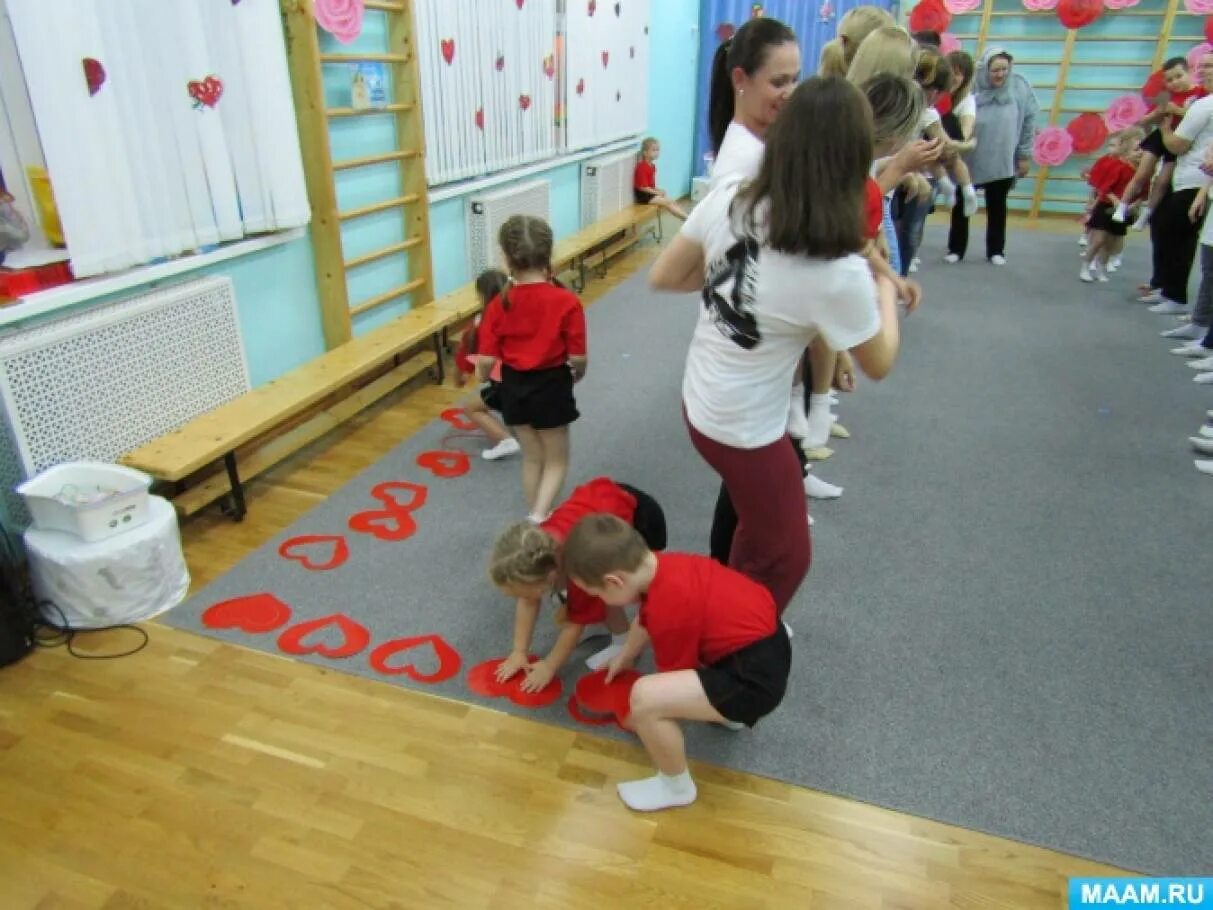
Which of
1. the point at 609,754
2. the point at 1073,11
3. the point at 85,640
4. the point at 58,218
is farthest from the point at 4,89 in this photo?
the point at 1073,11

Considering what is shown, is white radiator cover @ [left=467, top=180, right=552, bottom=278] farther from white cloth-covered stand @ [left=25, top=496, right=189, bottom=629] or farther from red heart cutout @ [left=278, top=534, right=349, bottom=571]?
white cloth-covered stand @ [left=25, top=496, right=189, bottom=629]

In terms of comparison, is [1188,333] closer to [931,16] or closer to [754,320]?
[931,16]

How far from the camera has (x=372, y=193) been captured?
3.69 metres

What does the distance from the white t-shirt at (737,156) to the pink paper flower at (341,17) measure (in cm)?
215

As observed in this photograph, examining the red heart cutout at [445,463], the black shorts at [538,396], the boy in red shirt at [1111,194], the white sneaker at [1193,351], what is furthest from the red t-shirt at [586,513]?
the boy in red shirt at [1111,194]

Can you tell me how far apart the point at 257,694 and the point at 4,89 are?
171 cm

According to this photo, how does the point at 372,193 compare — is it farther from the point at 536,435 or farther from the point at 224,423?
the point at 536,435

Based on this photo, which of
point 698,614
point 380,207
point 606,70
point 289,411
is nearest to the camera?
point 698,614

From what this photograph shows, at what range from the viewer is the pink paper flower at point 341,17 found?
3.06m

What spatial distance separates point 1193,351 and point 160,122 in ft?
15.5

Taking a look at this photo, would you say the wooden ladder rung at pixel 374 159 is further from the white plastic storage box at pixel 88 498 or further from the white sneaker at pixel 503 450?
the white plastic storage box at pixel 88 498

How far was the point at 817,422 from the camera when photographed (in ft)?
10.3

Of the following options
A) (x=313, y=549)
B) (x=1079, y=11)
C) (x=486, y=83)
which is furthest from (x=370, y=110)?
(x=1079, y=11)

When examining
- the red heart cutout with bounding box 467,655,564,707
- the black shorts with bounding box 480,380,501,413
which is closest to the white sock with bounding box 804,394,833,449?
the black shorts with bounding box 480,380,501,413
